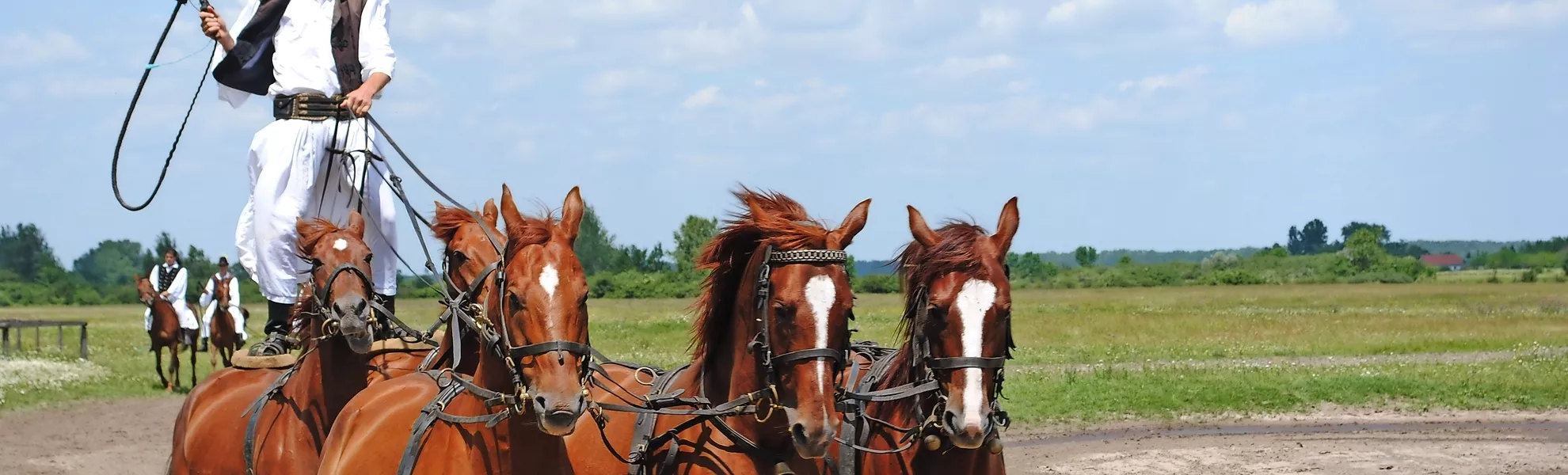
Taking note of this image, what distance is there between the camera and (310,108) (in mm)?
7227

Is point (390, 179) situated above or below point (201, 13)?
below

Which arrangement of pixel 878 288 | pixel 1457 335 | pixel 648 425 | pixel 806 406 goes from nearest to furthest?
pixel 806 406 < pixel 648 425 < pixel 1457 335 < pixel 878 288

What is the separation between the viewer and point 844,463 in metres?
6.53

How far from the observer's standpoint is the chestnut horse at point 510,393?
4.71m

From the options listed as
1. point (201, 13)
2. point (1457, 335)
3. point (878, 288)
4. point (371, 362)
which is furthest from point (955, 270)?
point (878, 288)

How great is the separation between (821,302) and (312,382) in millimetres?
2628

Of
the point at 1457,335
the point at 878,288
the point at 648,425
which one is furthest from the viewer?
the point at 878,288

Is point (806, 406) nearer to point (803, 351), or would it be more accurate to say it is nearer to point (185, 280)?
point (803, 351)

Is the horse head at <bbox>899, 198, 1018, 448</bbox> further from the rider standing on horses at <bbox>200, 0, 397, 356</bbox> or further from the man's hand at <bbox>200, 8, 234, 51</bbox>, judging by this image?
the man's hand at <bbox>200, 8, 234, 51</bbox>

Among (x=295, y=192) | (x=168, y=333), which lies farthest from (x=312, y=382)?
(x=168, y=333)

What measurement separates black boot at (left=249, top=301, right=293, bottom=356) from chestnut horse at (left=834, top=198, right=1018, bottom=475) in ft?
9.39

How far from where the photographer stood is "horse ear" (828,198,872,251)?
18.5ft

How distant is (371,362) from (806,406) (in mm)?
2761

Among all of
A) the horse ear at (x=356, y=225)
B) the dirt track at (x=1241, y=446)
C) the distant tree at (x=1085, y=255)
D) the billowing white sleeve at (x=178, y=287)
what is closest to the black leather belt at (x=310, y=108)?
the horse ear at (x=356, y=225)
